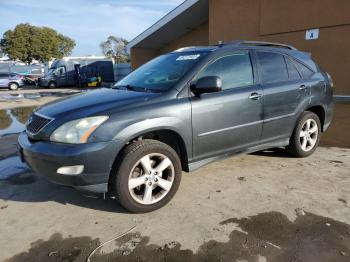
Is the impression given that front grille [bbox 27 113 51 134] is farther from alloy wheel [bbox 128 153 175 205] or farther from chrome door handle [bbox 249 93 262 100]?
chrome door handle [bbox 249 93 262 100]

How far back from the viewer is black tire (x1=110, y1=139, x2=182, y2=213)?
10.6 feet

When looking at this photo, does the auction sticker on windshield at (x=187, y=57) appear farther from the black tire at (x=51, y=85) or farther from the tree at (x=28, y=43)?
the tree at (x=28, y=43)

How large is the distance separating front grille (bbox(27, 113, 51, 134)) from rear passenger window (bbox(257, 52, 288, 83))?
2749mm

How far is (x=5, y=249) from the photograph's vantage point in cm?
292

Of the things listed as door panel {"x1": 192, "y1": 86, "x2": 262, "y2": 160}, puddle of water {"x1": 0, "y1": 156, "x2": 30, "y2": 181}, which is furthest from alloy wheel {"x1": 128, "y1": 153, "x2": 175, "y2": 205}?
puddle of water {"x1": 0, "y1": 156, "x2": 30, "y2": 181}

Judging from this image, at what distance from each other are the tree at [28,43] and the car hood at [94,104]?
6173 cm

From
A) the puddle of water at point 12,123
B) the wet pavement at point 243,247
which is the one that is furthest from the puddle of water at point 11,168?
the puddle of water at point 12,123

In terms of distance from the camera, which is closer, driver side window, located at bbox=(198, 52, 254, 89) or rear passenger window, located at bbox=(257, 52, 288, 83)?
driver side window, located at bbox=(198, 52, 254, 89)

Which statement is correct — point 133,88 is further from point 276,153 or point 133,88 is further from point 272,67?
point 276,153

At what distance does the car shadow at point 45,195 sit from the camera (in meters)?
3.70

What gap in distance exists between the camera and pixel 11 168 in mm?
5016

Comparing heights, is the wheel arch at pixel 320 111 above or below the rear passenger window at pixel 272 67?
below

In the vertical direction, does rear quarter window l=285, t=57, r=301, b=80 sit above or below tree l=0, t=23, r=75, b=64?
below

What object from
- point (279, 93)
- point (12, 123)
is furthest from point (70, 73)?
point (279, 93)
